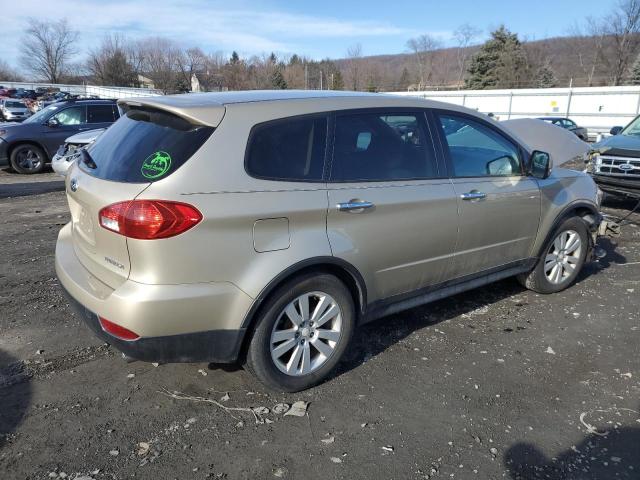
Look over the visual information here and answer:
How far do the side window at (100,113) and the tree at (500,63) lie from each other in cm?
5206

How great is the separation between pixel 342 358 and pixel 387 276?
0.69 meters

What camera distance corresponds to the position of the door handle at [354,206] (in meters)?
3.06

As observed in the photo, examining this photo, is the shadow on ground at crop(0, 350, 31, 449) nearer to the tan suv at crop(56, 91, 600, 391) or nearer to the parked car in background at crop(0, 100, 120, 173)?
the tan suv at crop(56, 91, 600, 391)

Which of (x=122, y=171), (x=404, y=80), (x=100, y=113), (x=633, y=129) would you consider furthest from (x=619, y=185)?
(x=404, y=80)

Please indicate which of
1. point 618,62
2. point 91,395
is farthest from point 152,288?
point 618,62

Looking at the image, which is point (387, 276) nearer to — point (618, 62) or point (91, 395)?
point (91, 395)

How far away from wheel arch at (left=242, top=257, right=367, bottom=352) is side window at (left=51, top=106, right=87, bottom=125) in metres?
11.5

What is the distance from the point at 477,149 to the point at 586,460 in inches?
92.9

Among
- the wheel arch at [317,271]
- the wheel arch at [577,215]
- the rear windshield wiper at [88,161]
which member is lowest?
the wheel arch at [317,271]

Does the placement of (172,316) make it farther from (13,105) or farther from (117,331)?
(13,105)

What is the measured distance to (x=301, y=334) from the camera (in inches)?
122

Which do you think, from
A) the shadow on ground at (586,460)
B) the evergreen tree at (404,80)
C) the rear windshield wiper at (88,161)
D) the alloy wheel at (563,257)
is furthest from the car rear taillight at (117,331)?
the evergreen tree at (404,80)

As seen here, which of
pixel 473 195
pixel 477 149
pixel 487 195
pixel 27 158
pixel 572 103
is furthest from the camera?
pixel 572 103

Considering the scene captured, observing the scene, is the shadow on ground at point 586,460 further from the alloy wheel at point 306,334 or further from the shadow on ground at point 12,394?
the shadow on ground at point 12,394
